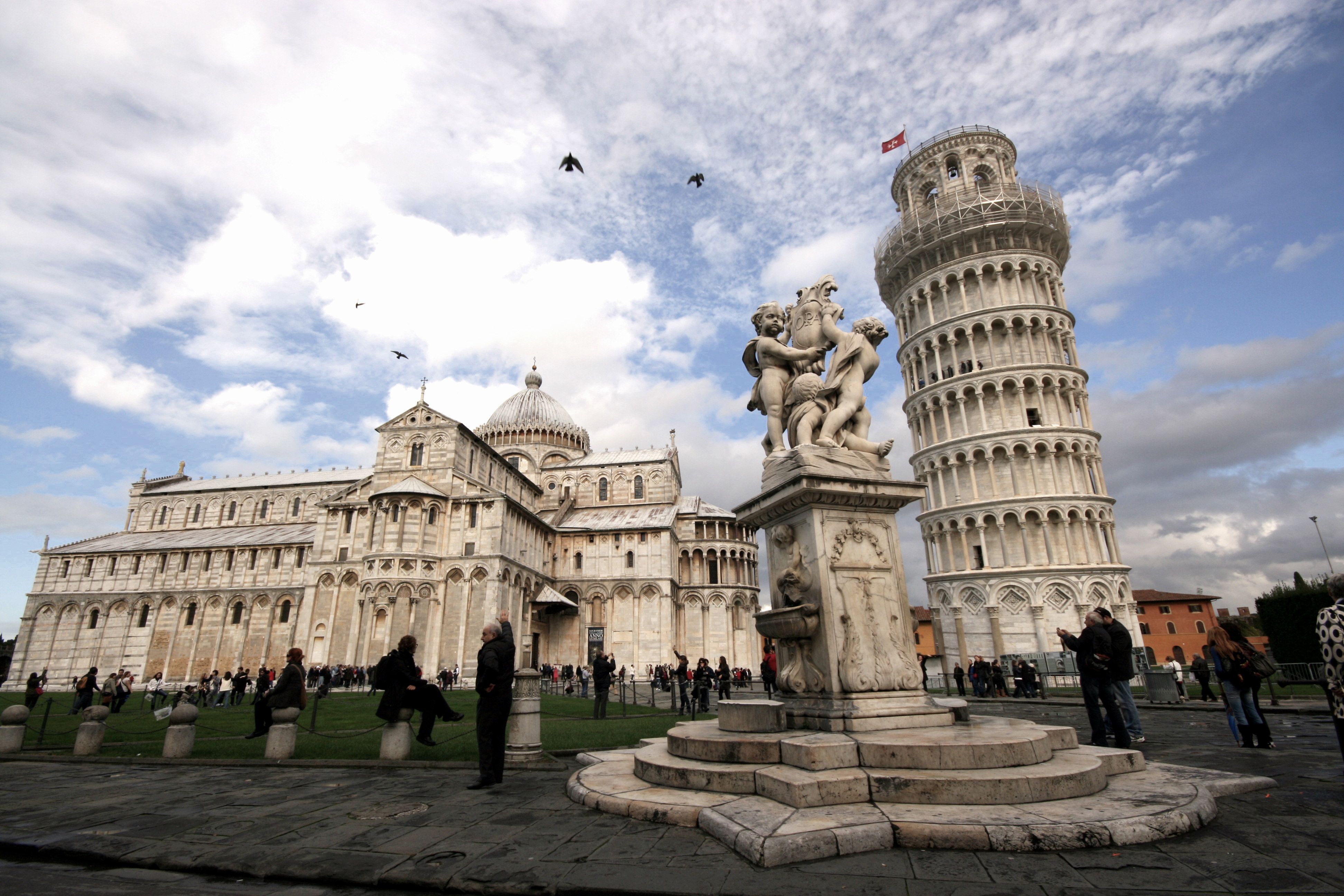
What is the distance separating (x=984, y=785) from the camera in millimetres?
4246

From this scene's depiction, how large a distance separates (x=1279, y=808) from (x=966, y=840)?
105 inches

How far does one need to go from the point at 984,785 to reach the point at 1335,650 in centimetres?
326

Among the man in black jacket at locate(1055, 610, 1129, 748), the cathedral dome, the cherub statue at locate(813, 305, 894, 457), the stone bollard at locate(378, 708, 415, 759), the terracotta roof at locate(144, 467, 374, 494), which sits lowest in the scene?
the stone bollard at locate(378, 708, 415, 759)

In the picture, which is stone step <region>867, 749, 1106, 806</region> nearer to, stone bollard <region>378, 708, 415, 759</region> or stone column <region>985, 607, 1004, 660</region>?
stone bollard <region>378, 708, 415, 759</region>

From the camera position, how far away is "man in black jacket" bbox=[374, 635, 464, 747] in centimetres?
797

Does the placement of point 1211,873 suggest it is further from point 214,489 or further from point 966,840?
point 214,489

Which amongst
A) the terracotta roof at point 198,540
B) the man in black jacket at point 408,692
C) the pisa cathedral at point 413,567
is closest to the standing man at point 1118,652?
the man in black jacket at point 408,692

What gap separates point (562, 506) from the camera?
2055 inches

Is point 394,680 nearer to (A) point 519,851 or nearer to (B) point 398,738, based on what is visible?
(B) point 398,738

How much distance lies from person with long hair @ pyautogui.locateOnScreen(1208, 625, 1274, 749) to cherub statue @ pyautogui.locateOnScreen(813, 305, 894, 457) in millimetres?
4769

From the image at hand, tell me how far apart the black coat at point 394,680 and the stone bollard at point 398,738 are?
0.13m

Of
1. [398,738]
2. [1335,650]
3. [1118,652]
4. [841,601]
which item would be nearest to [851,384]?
[841,601]

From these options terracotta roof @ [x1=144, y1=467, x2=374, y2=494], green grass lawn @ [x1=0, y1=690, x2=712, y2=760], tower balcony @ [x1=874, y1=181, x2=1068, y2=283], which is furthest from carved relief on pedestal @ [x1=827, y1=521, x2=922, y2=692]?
terracotta roof @ [x1=144, y1=467, x2=374, y2=494]

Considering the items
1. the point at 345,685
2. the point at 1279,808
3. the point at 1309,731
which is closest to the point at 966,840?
the point at 1279,808
